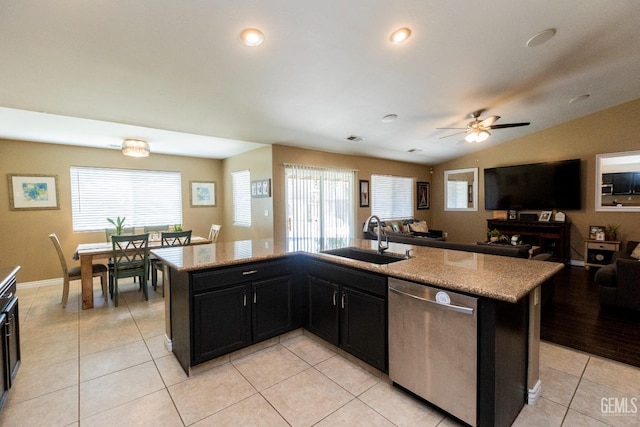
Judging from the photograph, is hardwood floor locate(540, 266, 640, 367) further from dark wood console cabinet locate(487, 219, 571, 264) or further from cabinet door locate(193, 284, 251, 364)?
cabinet door locate(193, 284, 251, 364)

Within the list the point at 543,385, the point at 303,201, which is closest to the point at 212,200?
the point at 303,201

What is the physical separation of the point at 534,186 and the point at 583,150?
1.08m

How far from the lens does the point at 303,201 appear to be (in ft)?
18.3

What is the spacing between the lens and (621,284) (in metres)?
3.26

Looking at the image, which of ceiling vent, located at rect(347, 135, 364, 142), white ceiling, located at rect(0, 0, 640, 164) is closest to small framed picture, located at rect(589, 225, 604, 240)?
white ceiling, located at rect(0, 0, 640, 164)

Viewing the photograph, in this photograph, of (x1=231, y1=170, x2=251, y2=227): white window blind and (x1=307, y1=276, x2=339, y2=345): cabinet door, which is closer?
(x1=307, y1=276, x2=339, y2=345): cabinet door

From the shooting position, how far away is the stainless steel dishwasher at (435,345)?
1.60 metres

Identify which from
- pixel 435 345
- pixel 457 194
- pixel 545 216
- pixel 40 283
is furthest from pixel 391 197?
pixel 40 283

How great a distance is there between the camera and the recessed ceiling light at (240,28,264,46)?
2.20 metres

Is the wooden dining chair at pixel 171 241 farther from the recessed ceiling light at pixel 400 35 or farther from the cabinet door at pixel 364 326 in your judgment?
the recessed ceiling light at pixel 400 35

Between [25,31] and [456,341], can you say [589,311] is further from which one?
[25,31]

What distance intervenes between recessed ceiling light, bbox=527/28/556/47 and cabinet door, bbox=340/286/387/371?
119 inches

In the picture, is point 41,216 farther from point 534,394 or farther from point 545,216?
point 545,216

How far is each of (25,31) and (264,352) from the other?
3125 millimetres
